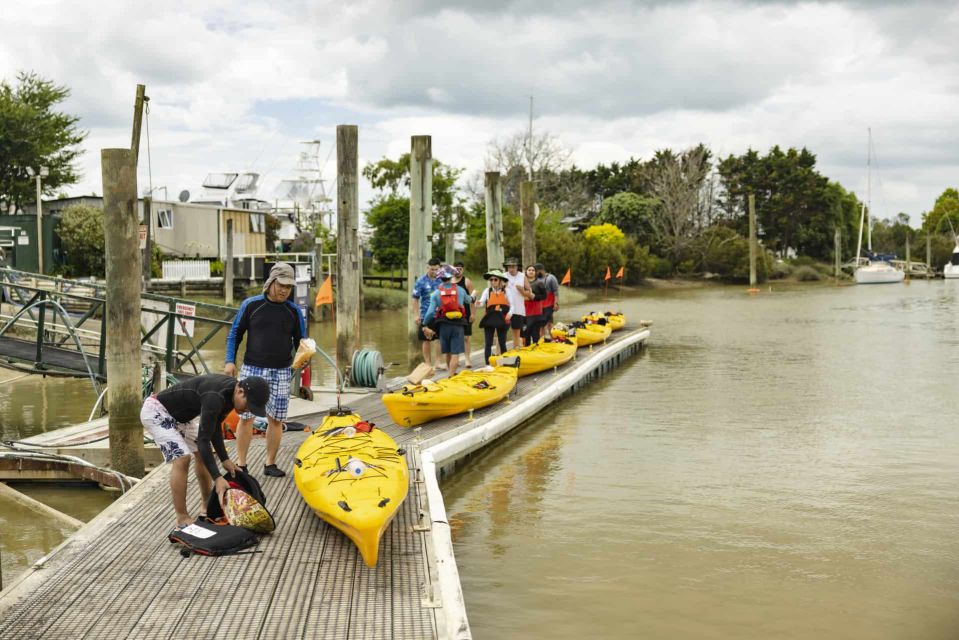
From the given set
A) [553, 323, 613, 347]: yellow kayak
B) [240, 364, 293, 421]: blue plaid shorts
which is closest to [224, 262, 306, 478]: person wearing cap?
[240, 364, 293, 421]: blue plaid shorts

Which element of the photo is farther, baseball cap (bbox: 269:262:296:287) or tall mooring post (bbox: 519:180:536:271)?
tall mooring post (bbox: 519:180:536:271)

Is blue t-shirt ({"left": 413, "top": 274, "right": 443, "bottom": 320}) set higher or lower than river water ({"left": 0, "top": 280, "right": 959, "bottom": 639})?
higher

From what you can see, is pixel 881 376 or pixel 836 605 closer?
pixel 836 605

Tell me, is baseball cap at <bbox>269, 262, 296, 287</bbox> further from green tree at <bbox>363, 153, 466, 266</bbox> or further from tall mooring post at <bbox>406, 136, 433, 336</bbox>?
green tree at <bbox>363, 153, 466, 266</bbox>

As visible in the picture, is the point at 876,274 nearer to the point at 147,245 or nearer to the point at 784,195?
the point at 784,195

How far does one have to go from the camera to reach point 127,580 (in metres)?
6.01

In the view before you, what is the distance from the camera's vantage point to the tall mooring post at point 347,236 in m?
14.0

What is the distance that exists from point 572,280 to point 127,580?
145 ft

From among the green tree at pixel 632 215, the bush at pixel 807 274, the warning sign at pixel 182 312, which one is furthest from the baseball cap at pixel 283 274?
the bush at pixel 807 274

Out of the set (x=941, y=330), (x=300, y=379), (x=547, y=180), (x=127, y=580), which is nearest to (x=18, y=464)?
(x=300, y=379)

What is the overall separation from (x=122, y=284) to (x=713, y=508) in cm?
620

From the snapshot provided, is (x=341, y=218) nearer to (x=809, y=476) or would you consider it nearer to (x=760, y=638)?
(x=809, y=476)

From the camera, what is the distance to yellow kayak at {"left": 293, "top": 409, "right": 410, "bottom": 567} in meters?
6.32

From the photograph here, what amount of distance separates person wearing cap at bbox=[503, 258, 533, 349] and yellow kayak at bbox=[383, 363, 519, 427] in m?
2.72
